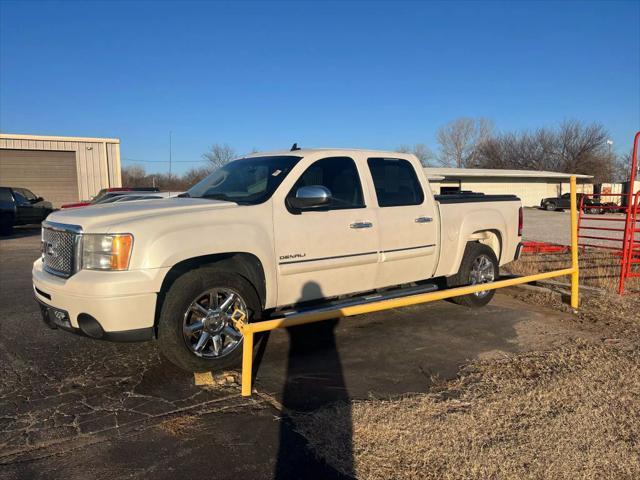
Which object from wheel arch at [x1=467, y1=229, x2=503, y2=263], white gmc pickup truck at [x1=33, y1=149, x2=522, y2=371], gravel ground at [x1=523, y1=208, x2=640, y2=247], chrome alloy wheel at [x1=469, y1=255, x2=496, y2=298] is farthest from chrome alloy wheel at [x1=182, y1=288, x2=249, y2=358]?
gravel ground at [x1=523, y1=208, x2=640, y2=247]

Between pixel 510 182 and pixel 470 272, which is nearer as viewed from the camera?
pixel 470 272

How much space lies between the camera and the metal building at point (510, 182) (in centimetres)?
4436

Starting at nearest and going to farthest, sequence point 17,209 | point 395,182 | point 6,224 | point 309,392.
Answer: point 309,392 < point 395,182 < point 6,224 < point 17,209

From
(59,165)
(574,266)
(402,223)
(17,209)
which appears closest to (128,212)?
(402,223)

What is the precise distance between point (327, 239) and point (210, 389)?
69.4 inches

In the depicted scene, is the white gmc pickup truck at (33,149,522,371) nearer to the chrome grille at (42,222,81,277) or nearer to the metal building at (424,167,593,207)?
the chrome grille at (42,222,81,277)

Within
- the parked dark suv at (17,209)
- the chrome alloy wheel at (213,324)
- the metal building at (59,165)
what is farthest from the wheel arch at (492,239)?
the metal building at (59,165)

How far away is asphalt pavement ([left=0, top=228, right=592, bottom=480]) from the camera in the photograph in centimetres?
316

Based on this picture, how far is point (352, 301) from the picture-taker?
526 cm

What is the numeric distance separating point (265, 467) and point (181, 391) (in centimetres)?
139

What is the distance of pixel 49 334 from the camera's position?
19.0 ft

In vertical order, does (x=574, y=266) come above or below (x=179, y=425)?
above

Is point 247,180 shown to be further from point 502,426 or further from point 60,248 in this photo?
point 502,426

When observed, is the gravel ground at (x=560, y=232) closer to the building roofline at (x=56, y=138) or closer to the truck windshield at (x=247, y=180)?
the truck windshield at (x=247, y=180)
